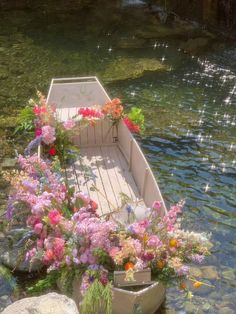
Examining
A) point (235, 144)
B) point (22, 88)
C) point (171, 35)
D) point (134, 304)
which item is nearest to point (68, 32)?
point (171, 35)

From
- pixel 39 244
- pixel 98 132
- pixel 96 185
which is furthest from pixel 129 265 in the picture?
pixel 98 132

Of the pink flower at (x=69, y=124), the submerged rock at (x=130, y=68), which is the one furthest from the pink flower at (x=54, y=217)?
the submerged rock at (x=130, y=68)

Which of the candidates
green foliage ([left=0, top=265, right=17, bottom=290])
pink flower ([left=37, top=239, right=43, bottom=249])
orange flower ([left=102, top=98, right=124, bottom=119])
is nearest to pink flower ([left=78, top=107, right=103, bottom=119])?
orange flower ([left=102, top=98, right=124, bottom=119])

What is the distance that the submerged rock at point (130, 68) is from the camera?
17.0 metres

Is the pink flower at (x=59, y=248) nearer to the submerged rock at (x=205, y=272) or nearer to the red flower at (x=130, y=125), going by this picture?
Answer: the submerged rock at (x=205, y=272)

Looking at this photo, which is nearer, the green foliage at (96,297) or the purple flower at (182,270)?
the green foliage at (96,297)

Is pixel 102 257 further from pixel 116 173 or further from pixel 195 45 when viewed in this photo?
pixel 195 45

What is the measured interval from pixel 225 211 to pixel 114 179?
244 centimetres

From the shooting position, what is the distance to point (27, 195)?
772 centimetres

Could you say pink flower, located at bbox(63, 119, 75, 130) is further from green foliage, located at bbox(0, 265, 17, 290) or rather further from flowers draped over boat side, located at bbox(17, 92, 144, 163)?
green foliage, located at bbox(0, 265, 17, 290)

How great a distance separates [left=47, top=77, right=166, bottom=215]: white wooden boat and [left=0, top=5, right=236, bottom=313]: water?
49.9 inches

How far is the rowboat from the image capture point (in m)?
7.25

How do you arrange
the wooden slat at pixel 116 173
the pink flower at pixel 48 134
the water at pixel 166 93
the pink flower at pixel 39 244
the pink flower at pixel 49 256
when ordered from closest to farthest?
the pink flower at pixel 49 256
the pink flower at pixel 39 244
the wooden slat at pixel 116 173
the pink flower at pixel 48 134
the water at pixel 166 93

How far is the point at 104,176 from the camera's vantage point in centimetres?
1017
